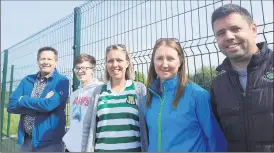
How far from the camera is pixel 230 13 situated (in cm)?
168

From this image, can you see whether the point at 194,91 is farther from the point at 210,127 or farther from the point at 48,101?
the point at 48,101

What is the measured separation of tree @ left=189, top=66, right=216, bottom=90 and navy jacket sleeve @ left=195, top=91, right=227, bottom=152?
0.64 m

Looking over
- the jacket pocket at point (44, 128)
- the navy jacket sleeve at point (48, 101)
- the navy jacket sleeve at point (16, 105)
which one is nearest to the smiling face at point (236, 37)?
the navy jacket sleeve at point (48, 101)

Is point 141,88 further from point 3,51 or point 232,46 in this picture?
point 3,51

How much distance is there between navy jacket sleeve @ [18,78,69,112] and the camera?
111 inches

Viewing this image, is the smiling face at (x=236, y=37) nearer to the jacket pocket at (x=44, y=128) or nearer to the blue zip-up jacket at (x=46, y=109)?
the blue zip-up jacket at (x=46, y=109)

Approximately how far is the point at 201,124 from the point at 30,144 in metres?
2.02

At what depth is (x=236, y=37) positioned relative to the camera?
1648 millimetres

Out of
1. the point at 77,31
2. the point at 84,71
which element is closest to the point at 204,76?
the point at 84,71

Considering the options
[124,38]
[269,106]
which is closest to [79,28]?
[124,38]

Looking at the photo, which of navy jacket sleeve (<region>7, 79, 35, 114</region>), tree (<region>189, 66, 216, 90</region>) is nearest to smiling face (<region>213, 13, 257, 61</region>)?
tree (<region>189, 66, 216, 90</region>)

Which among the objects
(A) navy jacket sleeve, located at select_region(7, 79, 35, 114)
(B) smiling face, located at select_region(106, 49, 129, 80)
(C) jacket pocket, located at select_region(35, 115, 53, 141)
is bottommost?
(C) jacket pocket, located at select_region(35, 115, 53, 141)

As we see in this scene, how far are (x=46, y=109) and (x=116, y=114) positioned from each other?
1054mm

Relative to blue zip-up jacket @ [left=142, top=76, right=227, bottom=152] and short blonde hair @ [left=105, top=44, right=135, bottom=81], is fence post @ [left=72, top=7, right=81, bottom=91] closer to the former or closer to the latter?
short blonde hair @ [left=105, top=44, right=135, bottom=81]
